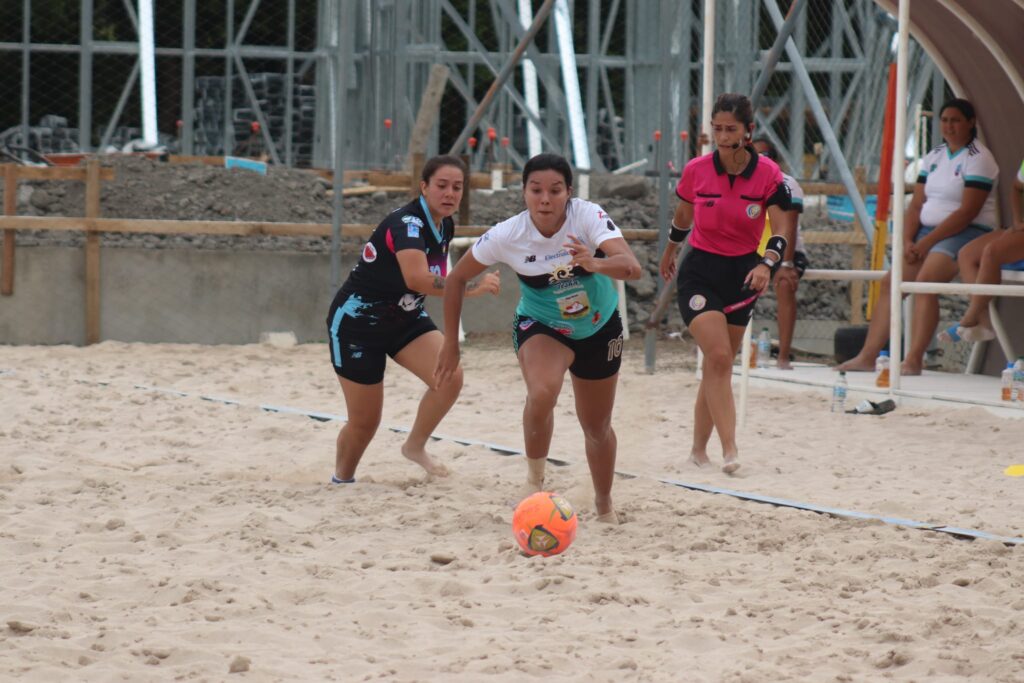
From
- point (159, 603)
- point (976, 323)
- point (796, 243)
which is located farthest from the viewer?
point (796, 243)

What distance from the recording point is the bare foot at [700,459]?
694 cm

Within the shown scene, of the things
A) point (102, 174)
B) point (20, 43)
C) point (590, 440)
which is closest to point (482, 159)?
point (20, 43)

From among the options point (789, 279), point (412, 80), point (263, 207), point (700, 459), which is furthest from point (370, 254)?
point (412, 80)

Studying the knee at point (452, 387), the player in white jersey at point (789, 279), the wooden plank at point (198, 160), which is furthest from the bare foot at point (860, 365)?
the wooden plank at point (198, 160)

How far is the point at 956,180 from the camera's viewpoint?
9406 mm

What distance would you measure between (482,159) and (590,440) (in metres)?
18.2

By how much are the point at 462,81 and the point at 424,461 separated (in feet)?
54.1

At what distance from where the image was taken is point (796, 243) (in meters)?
10.1

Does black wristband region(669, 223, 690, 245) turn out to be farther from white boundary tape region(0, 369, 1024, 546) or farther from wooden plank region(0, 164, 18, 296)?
wooden plank region(0, 164, 18, 296)

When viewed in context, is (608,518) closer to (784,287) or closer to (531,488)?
(531,488)

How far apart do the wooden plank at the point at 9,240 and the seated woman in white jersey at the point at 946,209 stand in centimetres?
748

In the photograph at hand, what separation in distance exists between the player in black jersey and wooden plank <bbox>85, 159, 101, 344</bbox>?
6.37 m

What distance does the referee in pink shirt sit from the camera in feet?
21.7

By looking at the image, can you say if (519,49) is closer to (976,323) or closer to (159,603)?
(976,323)
